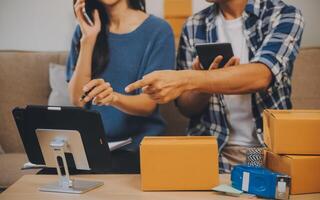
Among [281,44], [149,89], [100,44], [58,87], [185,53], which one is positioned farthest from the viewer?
[58,87]

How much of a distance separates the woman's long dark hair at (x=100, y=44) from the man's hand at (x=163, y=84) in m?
0.63

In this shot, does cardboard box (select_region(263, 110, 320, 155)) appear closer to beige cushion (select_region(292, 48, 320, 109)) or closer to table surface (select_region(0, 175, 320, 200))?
table surface (select_region(0, 175, 320, 200))

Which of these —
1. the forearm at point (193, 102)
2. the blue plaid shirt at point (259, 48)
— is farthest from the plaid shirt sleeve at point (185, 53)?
the forearm at point (193, 102)

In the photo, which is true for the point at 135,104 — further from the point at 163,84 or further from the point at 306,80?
the point at 306,80

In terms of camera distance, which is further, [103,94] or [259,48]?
[259,48]

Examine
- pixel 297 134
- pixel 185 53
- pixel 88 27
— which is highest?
pixel 88 27

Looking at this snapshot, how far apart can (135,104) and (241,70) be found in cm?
48

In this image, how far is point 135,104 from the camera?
1.74 metres

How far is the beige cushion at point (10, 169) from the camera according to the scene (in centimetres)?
182

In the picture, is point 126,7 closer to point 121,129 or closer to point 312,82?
point 121,129

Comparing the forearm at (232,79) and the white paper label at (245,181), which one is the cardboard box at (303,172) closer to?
the white paper label at (245,181)

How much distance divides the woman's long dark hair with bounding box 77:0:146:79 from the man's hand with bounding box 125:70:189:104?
0.63 metres

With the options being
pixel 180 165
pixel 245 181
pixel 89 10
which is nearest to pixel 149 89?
pixel 180 165

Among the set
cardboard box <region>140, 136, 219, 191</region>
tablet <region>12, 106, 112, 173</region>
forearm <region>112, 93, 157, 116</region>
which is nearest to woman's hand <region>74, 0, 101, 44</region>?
forearm <region>112, 93, 157, 116</region>
